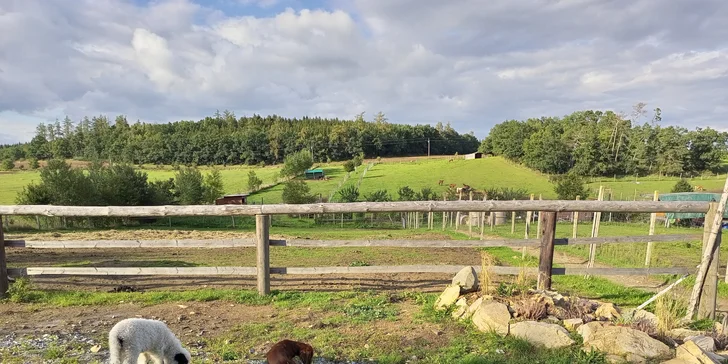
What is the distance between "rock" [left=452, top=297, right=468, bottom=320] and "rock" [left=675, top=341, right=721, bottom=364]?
2118 mm

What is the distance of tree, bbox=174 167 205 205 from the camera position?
36719 millimetres

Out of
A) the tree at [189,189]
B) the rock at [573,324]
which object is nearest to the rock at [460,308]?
the rock at [573,324]

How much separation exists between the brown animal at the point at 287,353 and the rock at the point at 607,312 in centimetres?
354

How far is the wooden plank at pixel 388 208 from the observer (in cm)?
538

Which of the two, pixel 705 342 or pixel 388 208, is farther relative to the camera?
pixel 388 208

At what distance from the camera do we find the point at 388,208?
5664 mm

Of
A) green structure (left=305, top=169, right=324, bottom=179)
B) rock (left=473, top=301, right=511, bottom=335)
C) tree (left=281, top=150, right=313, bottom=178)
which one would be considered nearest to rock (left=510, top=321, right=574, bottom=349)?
rock (left=473, top=301, right=511, bottom=335)

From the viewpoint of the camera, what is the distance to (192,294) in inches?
243

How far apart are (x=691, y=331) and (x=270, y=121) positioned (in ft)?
463

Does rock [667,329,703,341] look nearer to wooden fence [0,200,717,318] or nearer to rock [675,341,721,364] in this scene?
rock [675,341,721,364]

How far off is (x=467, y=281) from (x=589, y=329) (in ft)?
5.24

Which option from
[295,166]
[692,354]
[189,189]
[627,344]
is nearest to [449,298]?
[627,344]

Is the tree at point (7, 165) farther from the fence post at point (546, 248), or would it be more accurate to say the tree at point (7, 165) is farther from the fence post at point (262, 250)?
the fence post at point (546, 248)

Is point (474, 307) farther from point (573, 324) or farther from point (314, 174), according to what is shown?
point (314, 174)
